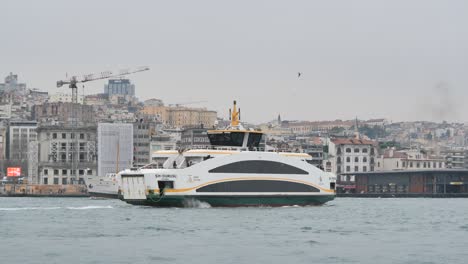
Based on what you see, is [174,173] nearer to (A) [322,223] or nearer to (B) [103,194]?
(A) [322,223]

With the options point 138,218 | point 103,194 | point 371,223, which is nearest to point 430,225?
point 371,223

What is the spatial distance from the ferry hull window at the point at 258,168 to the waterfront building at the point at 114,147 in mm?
66769

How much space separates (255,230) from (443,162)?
11547 centimetres

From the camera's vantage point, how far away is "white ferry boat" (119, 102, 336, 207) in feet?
174

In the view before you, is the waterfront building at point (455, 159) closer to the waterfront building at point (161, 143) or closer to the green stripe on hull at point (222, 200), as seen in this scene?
the waterfront building at point (161, 143)

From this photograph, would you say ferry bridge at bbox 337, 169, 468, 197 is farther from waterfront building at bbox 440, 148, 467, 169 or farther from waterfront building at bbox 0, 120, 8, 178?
waterfront building at bbox 0, 120, 8, 178

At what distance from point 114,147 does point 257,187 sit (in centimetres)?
7235

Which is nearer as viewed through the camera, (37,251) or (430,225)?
(37,251)

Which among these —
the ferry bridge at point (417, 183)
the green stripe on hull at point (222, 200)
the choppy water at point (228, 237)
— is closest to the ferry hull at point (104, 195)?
the green stripe on hull at point (222, 200)

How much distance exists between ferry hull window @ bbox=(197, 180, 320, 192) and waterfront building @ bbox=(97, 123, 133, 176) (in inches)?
2610

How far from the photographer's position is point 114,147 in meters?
126

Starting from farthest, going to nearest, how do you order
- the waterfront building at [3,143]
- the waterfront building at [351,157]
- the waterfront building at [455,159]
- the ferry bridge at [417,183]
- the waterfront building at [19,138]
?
the waterfront building at [19,138], the waterfront building at [3,143], the waterfront building at [455,159], the waterfront building at [351,157], the ferry bridge at [417,183]

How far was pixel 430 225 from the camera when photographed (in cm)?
4359

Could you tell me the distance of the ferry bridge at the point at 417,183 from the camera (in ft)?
376
